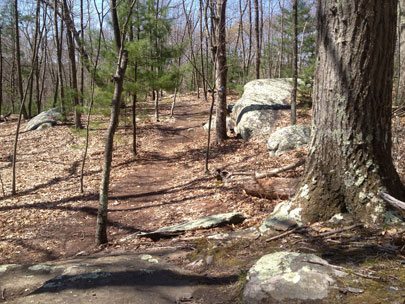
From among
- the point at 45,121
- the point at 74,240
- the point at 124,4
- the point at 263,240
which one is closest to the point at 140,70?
the point at 124,4

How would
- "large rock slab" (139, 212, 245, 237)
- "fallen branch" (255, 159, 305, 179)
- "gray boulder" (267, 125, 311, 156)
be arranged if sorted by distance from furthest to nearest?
"gray boulder" (267, 125, 311, 156) → "fallen branch" (255, 159, 305, 179) → "large rock slab" (139, 212, 245, 237)

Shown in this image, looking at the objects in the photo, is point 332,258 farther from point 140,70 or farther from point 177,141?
point 177,141

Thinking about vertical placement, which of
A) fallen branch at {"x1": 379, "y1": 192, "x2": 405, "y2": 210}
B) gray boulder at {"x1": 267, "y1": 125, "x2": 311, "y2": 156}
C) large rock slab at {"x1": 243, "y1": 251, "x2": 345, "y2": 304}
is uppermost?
fallen branch at {"x1": 379, "y1": 192, "x2": 405, "y2": 210}

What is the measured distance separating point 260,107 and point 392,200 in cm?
1027

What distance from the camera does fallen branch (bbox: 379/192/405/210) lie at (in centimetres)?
305

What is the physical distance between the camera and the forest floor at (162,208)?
3047 mm

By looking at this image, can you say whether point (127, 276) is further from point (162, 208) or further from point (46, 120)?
point (46, 120)

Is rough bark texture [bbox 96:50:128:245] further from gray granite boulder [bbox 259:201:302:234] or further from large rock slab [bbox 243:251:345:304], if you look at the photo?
large rock slab [bbox 243:251:345:304]

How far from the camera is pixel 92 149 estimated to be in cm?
1408

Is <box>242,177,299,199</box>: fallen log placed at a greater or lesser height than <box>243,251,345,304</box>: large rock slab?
lesser

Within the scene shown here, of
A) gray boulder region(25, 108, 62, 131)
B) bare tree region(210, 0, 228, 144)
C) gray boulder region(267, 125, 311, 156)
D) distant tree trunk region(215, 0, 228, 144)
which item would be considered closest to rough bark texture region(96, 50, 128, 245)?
bare tree region(210, 0, 228, 144)

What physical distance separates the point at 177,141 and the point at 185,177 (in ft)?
15.0

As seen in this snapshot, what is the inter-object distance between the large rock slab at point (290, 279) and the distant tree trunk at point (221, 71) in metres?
8.25

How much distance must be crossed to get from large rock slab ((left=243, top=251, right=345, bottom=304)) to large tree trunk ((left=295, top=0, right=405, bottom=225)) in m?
0.92
